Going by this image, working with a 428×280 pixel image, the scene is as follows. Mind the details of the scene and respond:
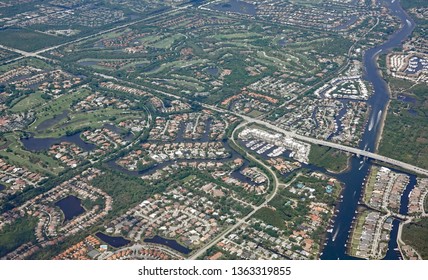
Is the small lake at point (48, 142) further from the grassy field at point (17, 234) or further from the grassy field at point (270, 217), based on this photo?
the grassy field at point (270, 217)

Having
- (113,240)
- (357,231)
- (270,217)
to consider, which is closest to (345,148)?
(357,231)

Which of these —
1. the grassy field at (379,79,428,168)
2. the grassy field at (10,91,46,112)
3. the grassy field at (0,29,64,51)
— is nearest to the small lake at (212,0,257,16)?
the grassy field at (0,29,64,51)

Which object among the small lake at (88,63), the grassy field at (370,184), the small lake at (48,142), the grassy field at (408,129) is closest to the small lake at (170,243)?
the grassy field at (370,184)

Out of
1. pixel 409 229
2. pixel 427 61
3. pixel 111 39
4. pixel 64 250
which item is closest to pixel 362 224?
pixel 409 229

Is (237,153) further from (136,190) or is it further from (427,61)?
(427,61)

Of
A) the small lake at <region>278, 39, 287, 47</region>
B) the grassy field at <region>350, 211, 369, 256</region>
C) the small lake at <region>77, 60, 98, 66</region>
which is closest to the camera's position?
the grassy field at <region>350, 211, 369, 256</region>

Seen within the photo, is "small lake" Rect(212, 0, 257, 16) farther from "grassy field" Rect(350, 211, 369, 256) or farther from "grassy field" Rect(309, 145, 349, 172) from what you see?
"grassy field" Rect(350, 211, 369, 256)

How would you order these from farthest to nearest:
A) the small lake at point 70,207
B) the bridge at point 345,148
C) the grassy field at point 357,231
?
the bridge at point 345,148, the small lake at point 70,207, the grassy field at point 357,231

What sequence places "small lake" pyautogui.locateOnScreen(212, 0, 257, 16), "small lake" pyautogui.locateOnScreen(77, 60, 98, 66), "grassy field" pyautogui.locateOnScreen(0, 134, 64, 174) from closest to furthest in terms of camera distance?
1. "grassy field" pyautogui.locateOnScreen(0, 134, 64, 174)
2. "small lake" pyautogui.locateOnScreen(77, 60, 98, 66)
3. "small lake" pyautogui.locateOnScreen(212, 0, 257, 16)
